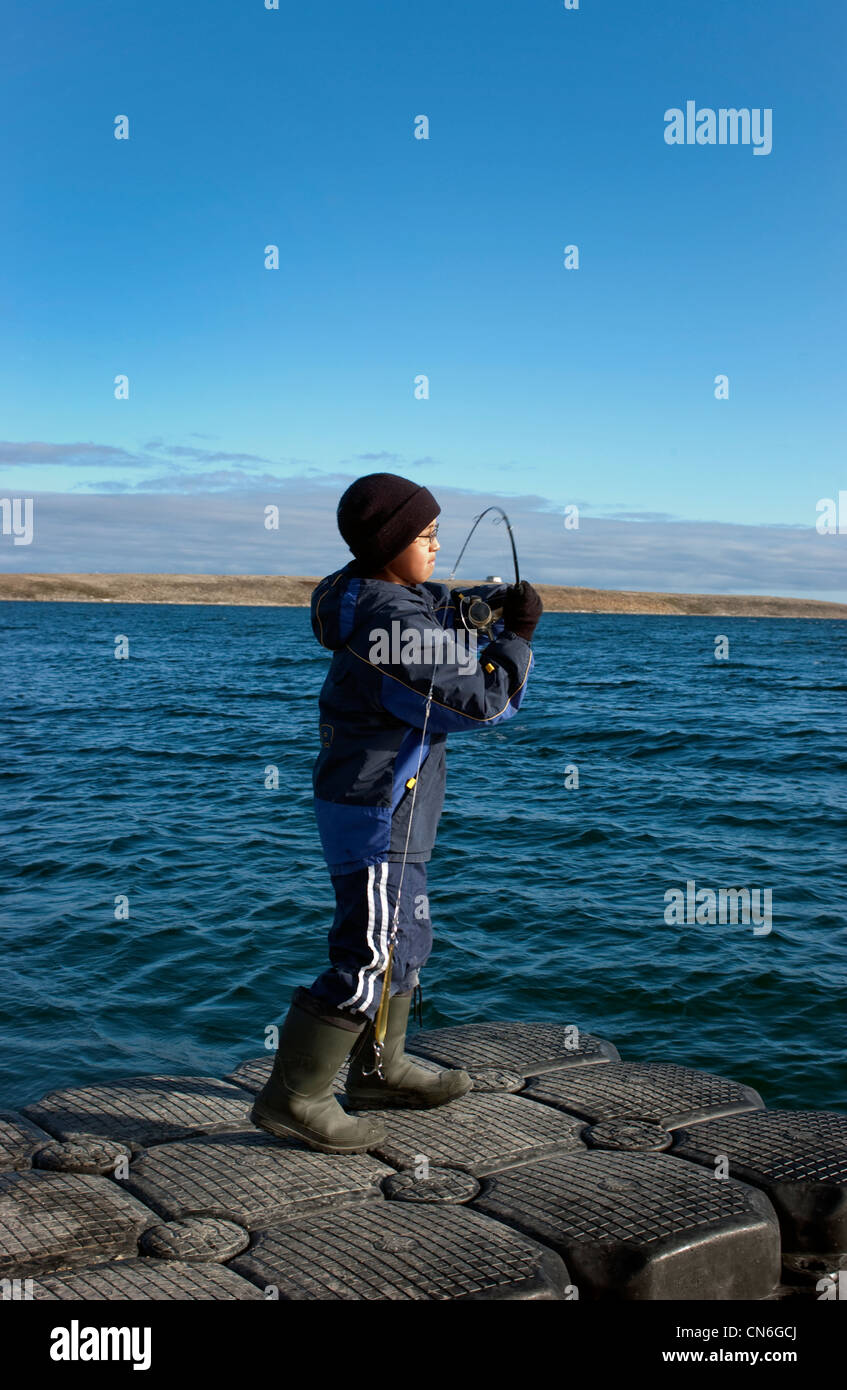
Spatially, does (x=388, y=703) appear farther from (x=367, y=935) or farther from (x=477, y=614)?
(x=367, y=935)

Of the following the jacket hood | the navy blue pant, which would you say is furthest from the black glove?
the navy blue pant

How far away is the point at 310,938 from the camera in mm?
9289

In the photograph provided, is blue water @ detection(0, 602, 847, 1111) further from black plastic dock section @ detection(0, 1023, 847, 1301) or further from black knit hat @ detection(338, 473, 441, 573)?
black knit hat @ detection(338, 473, 441, 573)

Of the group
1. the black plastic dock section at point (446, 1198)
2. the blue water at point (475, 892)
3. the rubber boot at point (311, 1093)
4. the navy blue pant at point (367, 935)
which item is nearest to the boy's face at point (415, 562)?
the navy blue pant at point (367, 935)

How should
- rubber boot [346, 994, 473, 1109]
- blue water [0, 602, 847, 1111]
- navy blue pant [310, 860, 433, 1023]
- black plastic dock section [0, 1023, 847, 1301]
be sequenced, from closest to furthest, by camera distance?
black plastic dock section [0, 1023, 847, 1301] → navy blue pant [310, 860, 433, 1023] → rubber boot [346, 994, 473, 1109] → blue water [0, 602, 847, 1111]

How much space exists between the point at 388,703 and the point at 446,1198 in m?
1.81

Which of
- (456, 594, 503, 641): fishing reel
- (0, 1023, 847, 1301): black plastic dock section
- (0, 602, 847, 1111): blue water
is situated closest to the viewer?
(0, 1023, 847, 1301): black plastic dock section

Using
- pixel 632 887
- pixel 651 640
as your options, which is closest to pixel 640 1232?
pixel 632 887

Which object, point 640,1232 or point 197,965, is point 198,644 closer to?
point 197,965

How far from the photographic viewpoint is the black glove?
4.00 meters

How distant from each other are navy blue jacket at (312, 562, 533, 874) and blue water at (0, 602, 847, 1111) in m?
3.58

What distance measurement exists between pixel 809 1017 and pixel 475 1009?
2358mm

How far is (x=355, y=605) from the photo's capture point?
155 inches

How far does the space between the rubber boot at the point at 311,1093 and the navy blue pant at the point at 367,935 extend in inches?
4.6
